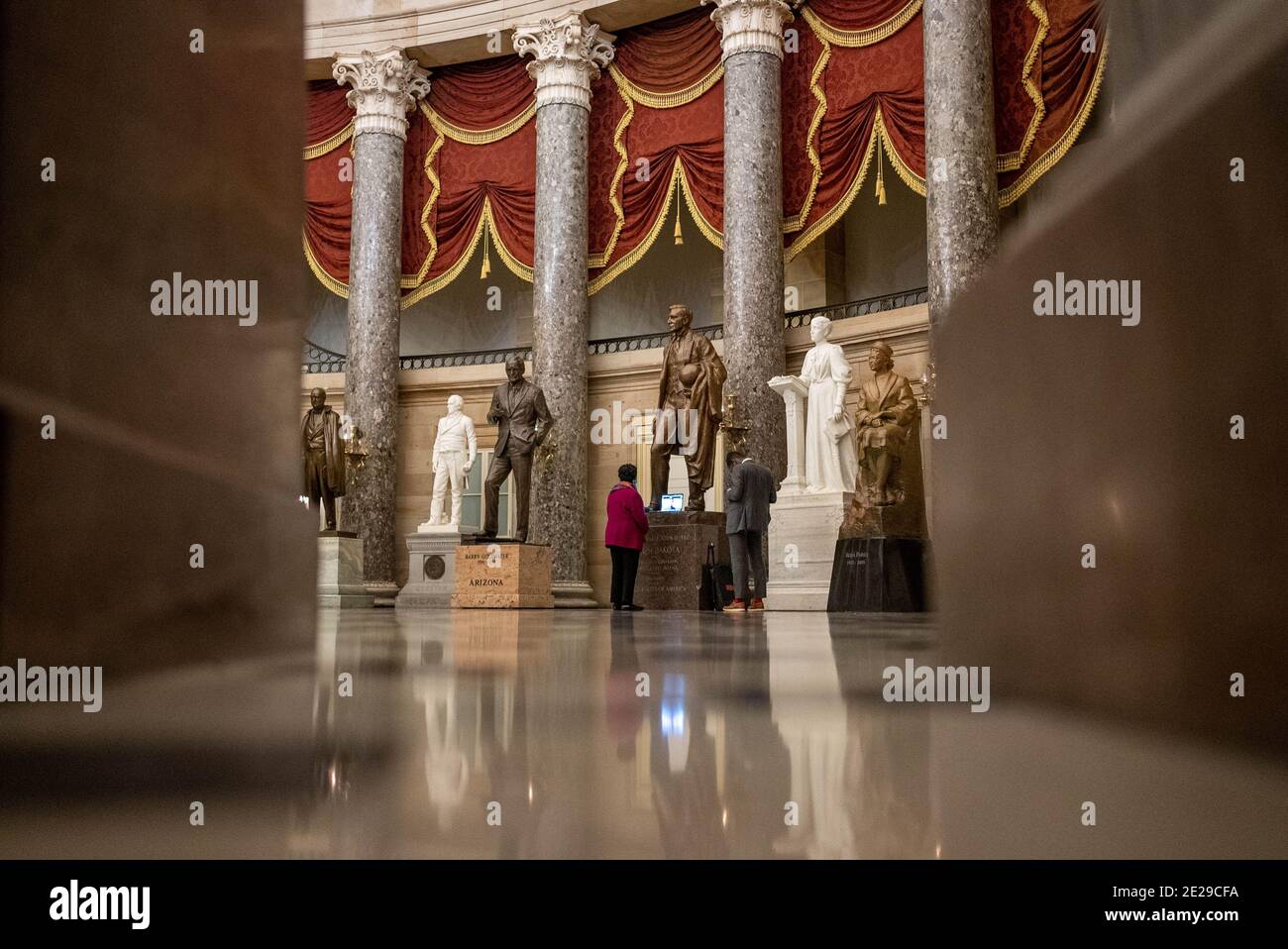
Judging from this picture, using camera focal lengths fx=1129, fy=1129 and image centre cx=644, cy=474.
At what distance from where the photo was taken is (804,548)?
34.2 feet

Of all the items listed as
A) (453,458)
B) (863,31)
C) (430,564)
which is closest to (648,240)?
(863,31)

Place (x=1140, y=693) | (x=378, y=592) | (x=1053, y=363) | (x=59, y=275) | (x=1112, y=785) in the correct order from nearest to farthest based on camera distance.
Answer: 1. (x=1112, y=785)
2. (x=59, y=275)
3. (x=1140, y=693)
4. (x=1053, y=363)
5. (x=378, y=592)

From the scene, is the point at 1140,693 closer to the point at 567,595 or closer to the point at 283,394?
the point at 283,394

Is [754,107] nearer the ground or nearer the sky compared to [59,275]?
nearer the sky

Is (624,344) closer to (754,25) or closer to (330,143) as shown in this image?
(754,25)

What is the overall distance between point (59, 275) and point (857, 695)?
185cm

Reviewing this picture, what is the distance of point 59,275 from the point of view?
1.89 m

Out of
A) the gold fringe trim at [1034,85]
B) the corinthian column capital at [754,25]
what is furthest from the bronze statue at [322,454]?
the gold fringe trim at [1034,85]

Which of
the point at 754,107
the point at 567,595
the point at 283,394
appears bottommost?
the point at 567,595

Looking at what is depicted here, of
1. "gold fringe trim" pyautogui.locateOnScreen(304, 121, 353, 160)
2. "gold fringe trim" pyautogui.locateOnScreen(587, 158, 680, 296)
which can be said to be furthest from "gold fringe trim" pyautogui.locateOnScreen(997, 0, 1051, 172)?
"gold fringe trim" pyautogui.locateOnScreen(304, 121, 353, 160)

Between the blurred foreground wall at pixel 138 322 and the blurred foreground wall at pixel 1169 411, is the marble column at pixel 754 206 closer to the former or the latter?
the blurred foreground wall at pixel 1169 411

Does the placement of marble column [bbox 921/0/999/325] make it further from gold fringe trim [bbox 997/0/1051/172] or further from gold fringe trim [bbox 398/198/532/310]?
gold fringe trim [bbox 398/198/532/310]
